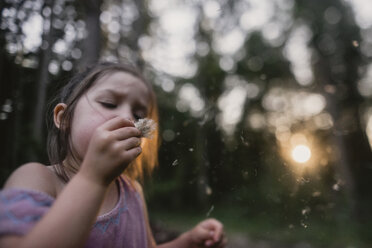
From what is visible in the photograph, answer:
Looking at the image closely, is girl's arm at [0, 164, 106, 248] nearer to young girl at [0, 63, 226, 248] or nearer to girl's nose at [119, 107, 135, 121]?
young girl at [0, 63, 226, 248]

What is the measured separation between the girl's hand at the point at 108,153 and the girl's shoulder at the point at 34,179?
171 mm

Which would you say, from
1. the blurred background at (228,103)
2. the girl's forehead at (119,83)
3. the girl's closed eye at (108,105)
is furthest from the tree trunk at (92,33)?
the girl's closed eye at (108,105)

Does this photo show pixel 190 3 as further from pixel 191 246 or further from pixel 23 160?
pixel 191 246

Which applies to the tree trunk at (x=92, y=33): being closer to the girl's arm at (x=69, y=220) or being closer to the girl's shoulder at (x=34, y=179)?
the girl's shoulder at (x=34, y=179)

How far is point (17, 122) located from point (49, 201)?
1.19m

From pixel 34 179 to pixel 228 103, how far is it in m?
3.04

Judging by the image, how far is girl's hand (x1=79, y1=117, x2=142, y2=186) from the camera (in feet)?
2.45

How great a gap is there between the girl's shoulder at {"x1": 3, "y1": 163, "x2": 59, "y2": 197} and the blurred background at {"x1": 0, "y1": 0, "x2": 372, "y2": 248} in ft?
2.39

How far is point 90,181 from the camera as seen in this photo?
2.41 feet

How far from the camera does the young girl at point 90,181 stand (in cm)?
68

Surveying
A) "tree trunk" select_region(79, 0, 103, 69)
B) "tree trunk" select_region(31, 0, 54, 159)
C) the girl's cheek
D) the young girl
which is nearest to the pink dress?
the young girl

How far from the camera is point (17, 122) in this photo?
5.71 feet

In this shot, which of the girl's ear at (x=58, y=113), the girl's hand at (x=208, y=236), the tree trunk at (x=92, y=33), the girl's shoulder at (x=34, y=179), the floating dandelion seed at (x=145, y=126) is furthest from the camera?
the tree trunk at (x=92, y=33)

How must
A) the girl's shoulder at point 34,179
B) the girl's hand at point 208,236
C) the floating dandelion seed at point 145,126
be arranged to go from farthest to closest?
the girl's hand at point 208,236 < the floating dandelion seed at point 145,126 < the girl's shoulder at point 34,179
